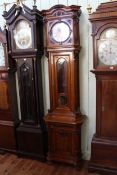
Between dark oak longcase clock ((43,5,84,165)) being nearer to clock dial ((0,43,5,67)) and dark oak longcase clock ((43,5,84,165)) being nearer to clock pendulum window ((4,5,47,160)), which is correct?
clock pendulum window ((4,5,47,160))

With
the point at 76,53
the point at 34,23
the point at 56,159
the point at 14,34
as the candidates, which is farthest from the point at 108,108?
the point at 14,34

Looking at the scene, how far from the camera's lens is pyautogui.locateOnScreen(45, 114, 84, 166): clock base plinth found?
2.50 meters

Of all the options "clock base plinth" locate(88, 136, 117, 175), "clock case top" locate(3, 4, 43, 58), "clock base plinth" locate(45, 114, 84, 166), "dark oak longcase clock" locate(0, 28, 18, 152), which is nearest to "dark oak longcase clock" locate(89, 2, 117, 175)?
"clock base plinth" locate(88, 136, 117, 175)

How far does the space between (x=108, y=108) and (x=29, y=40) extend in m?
1.28

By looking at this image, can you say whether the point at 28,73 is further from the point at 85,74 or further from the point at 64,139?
the point at 64,139

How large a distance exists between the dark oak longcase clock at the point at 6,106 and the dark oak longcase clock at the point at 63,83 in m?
0.59

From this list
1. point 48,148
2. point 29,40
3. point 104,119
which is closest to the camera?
point 104,119

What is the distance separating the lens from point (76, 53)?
2.39 m

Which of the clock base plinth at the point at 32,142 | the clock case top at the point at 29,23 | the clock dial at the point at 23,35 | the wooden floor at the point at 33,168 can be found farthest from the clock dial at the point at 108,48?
the wooden floor at the point at 33,168

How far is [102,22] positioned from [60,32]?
0.51m

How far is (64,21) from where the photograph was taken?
7.66 feet

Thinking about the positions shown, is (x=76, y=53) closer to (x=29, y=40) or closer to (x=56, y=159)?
(x=29, y=40)

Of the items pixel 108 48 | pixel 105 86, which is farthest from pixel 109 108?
pixel 108 48

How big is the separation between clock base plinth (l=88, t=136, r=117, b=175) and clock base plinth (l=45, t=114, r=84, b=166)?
224 mm
